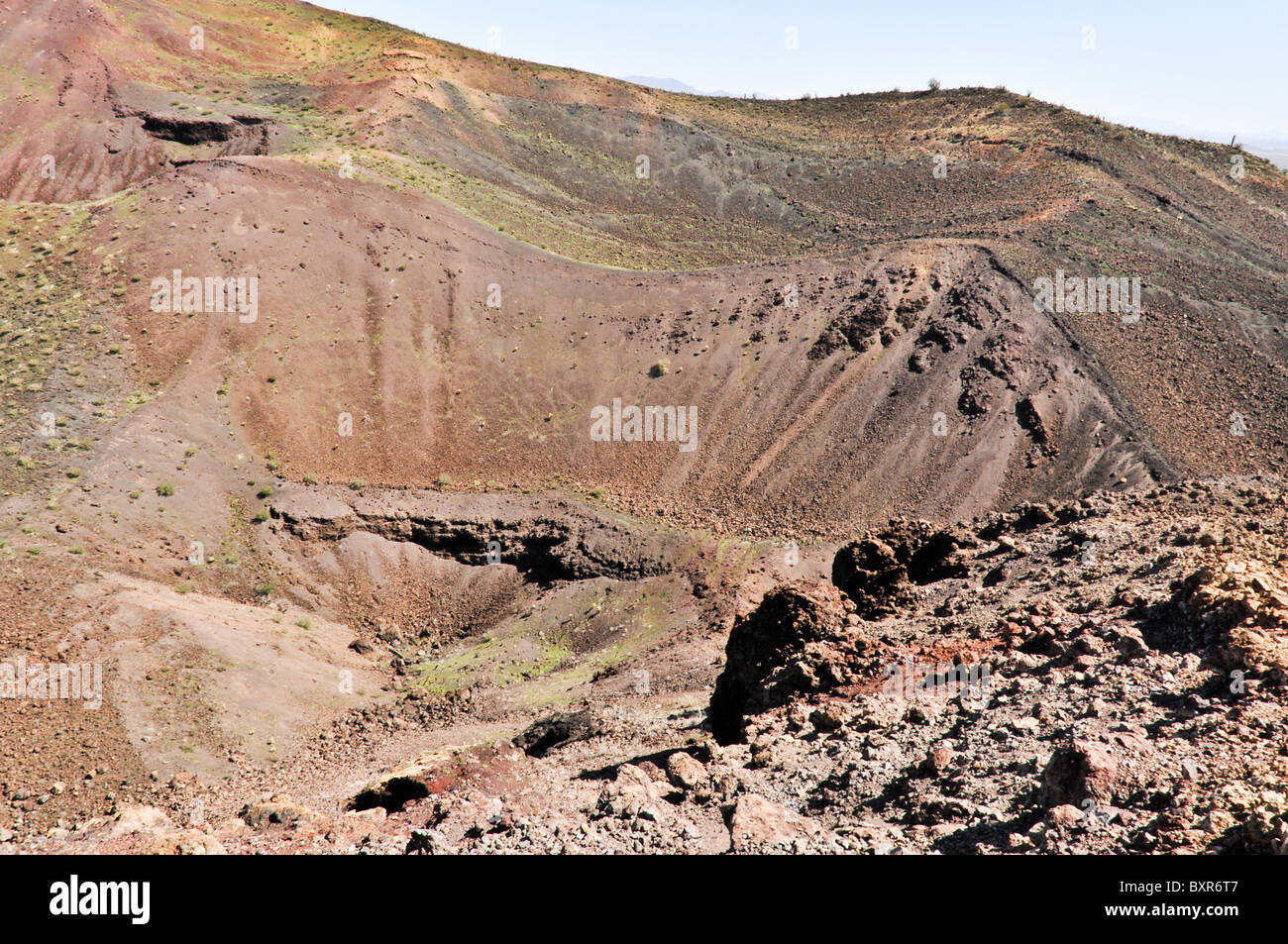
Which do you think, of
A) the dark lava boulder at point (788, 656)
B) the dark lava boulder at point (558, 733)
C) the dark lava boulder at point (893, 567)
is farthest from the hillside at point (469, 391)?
the dark lava boulder at point (893, 567)

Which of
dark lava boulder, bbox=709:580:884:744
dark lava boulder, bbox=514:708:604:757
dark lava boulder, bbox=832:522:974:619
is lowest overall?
dark lava boulder, bbox=514:708:604:757

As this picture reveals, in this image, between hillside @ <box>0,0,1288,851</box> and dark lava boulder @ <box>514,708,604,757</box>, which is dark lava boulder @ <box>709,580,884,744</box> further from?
dark lava boulder @ <box>514,708,604,757</box>

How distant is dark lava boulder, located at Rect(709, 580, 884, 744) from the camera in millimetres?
16891

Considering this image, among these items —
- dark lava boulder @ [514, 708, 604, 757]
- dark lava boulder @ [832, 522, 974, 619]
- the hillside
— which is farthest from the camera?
the hillside

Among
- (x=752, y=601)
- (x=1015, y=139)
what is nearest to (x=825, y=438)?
(x=752, y=601)

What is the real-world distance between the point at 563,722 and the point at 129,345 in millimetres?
24236

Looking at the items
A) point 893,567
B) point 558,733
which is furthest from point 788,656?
point 893,567

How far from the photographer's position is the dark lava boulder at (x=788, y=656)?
1689 centimetres

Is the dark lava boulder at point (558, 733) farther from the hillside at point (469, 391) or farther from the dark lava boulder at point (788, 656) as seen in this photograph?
the dark lava boulder at point (788, 656)

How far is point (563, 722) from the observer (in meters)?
19.6

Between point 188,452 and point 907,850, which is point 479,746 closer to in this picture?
→ point 907,850

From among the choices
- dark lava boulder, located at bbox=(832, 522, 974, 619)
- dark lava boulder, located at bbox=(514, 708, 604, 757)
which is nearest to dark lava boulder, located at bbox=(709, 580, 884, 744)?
dark lava boulder, located at bbox=(832, 522, 974, 619)

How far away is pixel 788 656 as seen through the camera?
17.7 m

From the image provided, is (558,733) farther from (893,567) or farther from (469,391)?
(469,391)
